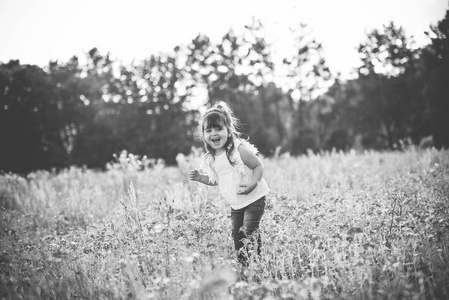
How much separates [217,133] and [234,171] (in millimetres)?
437

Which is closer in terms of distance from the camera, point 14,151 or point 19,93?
point 14,151

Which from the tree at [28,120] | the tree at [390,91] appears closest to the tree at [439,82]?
the tree at [390,91]

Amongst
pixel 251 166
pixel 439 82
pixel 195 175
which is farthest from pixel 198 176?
pixel 439 82

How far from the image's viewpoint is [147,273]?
2594 mm

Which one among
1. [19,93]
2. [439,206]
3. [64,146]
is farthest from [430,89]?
[19,93]

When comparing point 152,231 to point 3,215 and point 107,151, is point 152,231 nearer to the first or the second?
point 3,215

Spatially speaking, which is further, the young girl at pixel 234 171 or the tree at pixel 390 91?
the tree at pixel 390 91

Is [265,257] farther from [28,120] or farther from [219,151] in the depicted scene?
[28,120]

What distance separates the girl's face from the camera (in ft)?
10.6

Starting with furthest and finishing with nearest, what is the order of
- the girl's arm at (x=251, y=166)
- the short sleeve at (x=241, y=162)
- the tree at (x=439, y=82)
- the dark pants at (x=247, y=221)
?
1. the tree at (x=439, y=82)
2. the short sleeve at (x=241, y=162)
3. the dark pants at (x=247, y=221)
4. the girl's arm at (x=251, y=166)

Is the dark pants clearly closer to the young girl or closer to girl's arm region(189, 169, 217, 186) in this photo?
the young girl

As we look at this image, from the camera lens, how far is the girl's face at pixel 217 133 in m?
3.23

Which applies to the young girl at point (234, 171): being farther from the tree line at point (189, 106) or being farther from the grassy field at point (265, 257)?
the tree line at point (189, 106)

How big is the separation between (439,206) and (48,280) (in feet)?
13.1
